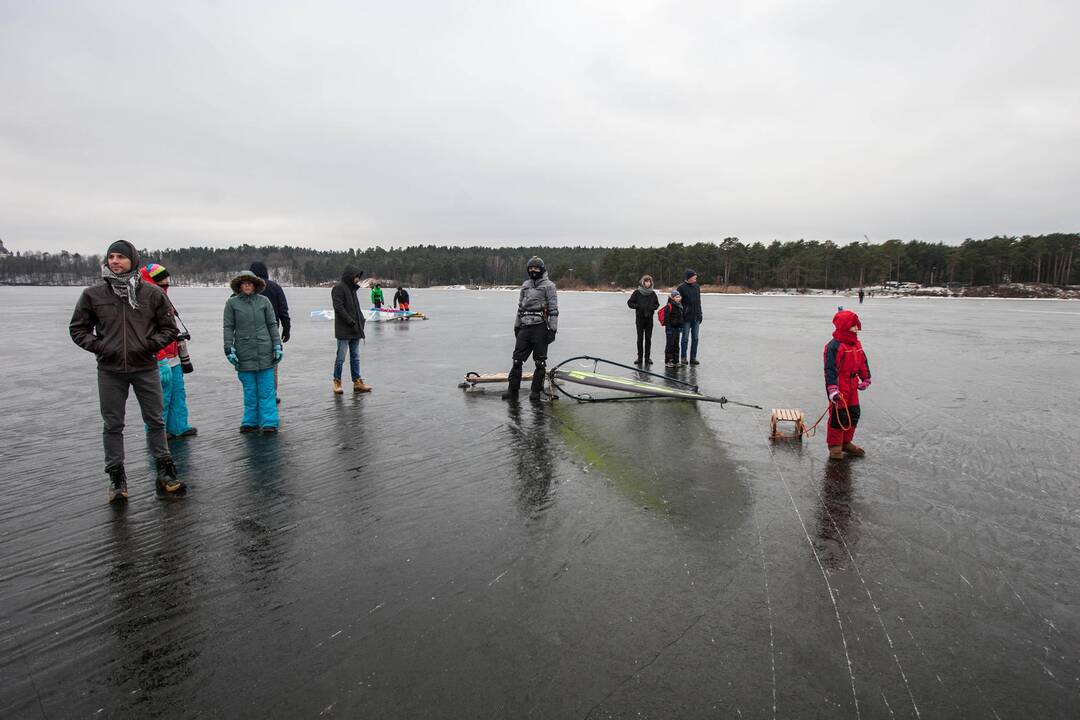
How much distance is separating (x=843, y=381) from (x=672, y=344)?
6.07 m

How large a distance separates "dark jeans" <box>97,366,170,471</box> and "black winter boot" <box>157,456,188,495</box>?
7 centimetres

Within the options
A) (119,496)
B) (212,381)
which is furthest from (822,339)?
(119,496)

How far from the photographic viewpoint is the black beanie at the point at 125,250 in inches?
172

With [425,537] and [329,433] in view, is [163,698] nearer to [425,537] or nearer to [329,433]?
[425,537]

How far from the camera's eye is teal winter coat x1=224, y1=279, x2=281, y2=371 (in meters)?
6.48

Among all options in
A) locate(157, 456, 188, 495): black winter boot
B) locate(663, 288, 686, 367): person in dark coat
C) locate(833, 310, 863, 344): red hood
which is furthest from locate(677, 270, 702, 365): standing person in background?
locate(157, 456, 188, 495): black winter boot

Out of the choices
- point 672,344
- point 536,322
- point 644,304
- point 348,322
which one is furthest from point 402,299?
point 536,322

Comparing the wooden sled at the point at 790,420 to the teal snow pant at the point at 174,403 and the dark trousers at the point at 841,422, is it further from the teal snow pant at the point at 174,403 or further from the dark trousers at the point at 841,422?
the teal snow pant at the point at 174,403

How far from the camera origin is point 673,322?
1147 centimetres

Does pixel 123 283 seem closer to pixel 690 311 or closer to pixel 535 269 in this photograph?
pixel 535 269

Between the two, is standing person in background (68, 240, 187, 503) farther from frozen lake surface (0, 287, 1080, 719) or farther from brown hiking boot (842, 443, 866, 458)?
brown hiking boot (842, 443, 866, 458)

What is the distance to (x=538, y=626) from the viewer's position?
112 inches

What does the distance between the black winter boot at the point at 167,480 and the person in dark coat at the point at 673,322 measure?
8.79m

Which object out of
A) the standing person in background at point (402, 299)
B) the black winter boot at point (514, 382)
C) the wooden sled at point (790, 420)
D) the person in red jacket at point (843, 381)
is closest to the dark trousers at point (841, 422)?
the person in red jacket at point (843, 381)
